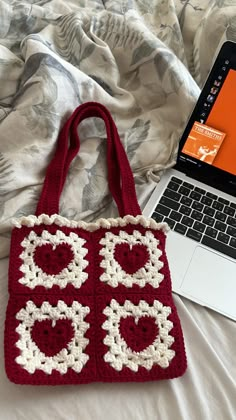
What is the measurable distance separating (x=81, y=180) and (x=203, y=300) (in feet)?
0.80

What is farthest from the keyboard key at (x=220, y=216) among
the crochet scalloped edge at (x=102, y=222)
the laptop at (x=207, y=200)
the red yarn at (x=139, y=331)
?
the red yarn at (x=139, y=331)

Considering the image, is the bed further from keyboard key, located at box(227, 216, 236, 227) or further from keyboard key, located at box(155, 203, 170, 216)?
keyboard key, located at box(227, 216, 236, 227)

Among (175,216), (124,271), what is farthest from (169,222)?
(124,271)

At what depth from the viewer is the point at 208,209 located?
0.72 m

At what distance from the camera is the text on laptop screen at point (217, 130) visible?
0.69 meters

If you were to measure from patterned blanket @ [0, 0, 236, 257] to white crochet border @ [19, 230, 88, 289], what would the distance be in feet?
0.14

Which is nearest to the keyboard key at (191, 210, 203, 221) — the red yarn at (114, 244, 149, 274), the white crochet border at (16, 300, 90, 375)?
the red yarn at (114, 244, 149, 274)

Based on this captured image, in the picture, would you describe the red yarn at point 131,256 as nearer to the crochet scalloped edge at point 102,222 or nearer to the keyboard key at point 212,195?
the crochet scalloped edge at point 102,222

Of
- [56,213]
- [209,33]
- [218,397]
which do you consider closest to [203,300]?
[218,397]

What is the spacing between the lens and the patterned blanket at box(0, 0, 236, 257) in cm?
67

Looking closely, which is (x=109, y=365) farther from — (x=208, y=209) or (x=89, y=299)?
(x=208, y=209)

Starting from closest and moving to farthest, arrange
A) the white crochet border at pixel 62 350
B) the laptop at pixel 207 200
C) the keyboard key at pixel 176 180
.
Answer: the white crochet border at pixel 62 350 < the laptop at pixel 207 200 < the keyboard key at pixel 176 180

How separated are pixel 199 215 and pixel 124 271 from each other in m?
0.17

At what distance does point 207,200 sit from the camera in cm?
73
